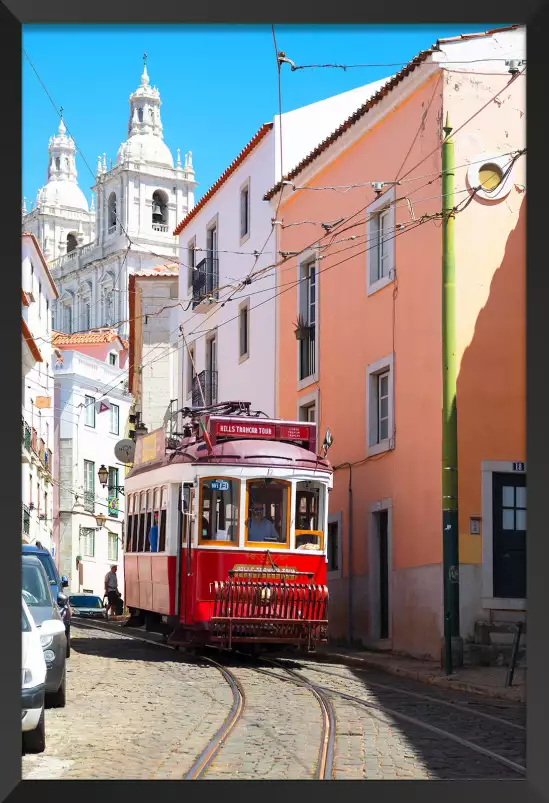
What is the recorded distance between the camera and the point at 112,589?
1219 inches

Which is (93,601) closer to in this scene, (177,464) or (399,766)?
(177,464)

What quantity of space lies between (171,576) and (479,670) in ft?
13.3

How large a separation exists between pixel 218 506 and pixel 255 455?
76 centimetres

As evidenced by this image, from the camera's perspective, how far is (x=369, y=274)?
2105 centimetres

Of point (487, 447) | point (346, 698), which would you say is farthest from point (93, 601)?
point (346, 698)

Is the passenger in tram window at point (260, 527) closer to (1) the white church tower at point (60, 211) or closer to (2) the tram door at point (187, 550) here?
(2) the tram door at point (187, 550)

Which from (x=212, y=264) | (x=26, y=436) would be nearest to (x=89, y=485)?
(x=26, y=436)

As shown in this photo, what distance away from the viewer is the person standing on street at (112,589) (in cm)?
3026

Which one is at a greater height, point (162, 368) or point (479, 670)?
point (162, 368)

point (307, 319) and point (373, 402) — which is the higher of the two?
point (307, 319)

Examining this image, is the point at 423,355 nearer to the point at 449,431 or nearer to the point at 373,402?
the point at 373,402

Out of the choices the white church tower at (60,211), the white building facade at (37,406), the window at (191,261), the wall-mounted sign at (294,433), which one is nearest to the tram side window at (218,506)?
the wall-mounted sign at (294,433)

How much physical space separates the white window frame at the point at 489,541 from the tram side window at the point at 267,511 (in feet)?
8.66

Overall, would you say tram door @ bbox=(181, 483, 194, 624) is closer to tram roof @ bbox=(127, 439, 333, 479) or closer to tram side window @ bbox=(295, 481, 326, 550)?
tram roof @ bbox=(127, 439, 333, 479)
